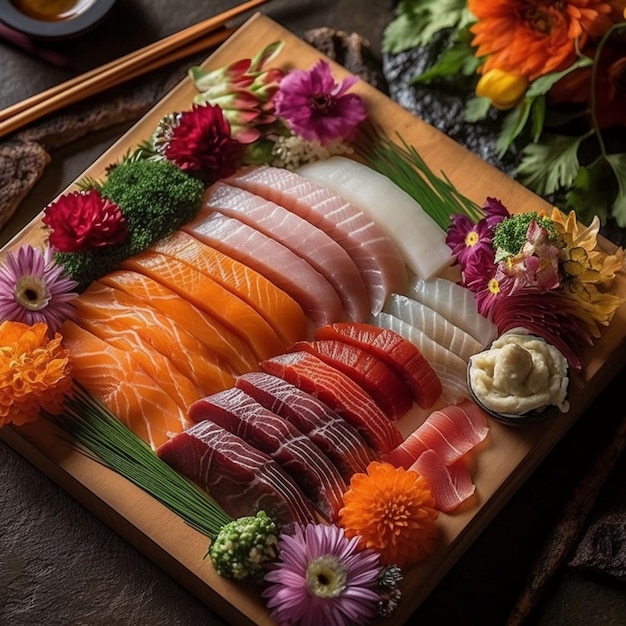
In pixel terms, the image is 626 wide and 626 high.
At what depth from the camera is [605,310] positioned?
115 inches

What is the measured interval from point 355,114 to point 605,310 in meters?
1.02

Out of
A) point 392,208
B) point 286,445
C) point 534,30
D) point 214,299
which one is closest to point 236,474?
point 286,445

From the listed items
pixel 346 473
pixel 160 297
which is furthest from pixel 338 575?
pixel 160 297

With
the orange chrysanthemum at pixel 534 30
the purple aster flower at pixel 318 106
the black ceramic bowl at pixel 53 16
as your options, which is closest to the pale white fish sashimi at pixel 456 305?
the purple aster flower at pixel 318 106

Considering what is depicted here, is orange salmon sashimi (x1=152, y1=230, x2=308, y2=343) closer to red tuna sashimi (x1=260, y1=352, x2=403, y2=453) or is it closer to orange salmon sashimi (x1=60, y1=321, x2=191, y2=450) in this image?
red tuna sashimi (x1=260, y1=352, x2=403, y2=453)

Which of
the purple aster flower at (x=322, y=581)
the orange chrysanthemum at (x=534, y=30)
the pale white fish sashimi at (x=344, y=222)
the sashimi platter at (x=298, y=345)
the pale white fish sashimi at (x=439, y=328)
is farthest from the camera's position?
the orange chrysanthemum at (x=534, y=30)

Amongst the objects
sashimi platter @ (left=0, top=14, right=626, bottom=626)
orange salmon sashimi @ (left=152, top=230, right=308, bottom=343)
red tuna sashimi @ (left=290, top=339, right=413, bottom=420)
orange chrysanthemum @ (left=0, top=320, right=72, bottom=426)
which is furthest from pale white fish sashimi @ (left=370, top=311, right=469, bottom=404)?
orange chrysanthemum @ (left=0, top=320, right=72, bottom=426)

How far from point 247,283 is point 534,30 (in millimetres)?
1307

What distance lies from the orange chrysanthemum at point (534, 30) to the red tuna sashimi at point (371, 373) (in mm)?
1178

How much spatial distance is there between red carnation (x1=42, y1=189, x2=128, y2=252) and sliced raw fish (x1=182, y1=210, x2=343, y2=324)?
9.1 inches

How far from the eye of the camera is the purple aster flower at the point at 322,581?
2.47 m

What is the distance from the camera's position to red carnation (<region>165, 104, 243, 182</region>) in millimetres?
3137

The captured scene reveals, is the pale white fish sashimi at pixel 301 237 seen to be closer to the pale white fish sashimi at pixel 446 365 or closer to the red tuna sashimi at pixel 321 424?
the pale white fish sashimi at pixel 446 365

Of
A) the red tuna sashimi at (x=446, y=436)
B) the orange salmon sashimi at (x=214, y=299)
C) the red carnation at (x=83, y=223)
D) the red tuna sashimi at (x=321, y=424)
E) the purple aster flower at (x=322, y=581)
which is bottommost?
the purple aster flower at (x=322, y=581)
